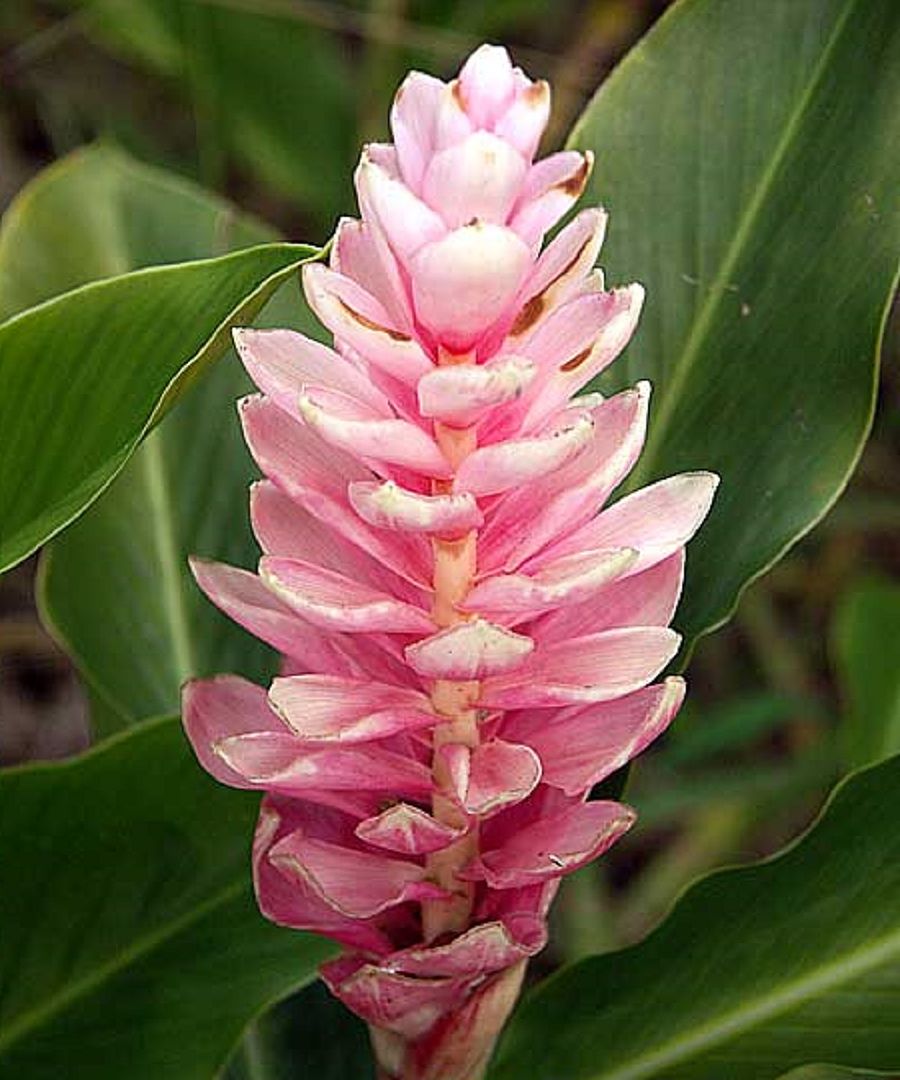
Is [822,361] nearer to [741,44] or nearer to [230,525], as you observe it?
[741,44]

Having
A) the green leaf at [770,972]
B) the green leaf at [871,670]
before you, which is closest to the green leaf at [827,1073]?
the green leaf at [770,972]

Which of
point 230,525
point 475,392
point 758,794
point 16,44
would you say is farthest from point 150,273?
point 16,44

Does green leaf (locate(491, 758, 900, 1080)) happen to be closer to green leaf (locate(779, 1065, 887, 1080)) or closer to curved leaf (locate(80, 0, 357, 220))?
green leaf (locate(779, 1065, 887, 1080))

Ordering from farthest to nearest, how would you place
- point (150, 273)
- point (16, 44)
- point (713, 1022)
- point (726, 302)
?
1. point (16, 44)
2. point (726, 302)
3. point (713, 1022)
4. point (150, 273)

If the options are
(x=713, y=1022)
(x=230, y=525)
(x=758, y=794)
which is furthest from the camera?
(x=758, y=794)

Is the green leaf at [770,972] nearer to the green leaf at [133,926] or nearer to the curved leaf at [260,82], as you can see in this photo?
the green leaf at [133,926]

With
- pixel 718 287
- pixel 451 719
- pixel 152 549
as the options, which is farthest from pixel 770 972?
pixel 152 549
